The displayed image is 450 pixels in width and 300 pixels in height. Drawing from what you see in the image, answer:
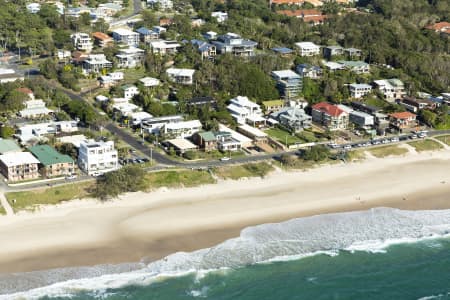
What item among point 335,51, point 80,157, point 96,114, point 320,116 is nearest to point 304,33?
point 335,51

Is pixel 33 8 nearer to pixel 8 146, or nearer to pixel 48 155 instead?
pixel 8 146

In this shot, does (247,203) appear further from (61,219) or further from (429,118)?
(429,118)

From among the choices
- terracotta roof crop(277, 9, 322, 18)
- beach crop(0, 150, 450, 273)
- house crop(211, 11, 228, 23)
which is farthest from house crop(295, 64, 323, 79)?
terracotta roof crop(277, 9, 322, 18)

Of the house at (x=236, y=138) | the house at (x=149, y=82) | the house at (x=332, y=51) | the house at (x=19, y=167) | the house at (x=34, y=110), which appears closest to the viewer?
the house at (x=19, y=167)

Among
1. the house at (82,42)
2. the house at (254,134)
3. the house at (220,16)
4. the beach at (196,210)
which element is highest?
the house at (220,16)

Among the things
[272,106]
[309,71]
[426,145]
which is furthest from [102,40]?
[426,145]

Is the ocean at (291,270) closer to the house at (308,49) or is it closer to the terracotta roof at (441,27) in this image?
the house at (308,49)

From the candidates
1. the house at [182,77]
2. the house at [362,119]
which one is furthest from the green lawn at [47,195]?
the house at [362,119]
